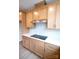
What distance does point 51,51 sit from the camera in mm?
2842

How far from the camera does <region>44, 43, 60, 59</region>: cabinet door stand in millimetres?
2648

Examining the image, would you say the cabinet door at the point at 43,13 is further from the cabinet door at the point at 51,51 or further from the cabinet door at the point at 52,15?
the cabinet door at the point at 51,51

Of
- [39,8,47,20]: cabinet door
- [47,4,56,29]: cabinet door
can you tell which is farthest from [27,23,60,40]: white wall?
[39,8,47,20]: cabinet door

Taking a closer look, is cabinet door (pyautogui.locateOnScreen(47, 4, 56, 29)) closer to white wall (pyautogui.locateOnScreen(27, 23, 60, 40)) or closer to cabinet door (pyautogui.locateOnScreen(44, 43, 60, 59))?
white wall (pyautogui.locateOnScreen(27, 23, 60, 40))

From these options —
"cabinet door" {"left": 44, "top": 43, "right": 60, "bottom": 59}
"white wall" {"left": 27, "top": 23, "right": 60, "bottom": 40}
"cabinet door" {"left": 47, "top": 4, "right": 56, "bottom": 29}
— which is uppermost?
"cabinet door" {"left": 47, "top": 4, "right": 56, "bottom": 29}

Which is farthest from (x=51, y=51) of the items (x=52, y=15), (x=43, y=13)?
(x=43, y=13)

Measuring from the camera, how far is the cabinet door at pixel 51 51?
2648mm

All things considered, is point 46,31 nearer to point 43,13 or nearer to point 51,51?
point 43,13

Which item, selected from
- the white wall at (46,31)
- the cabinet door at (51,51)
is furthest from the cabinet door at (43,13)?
the cabinet door at (51,51)
